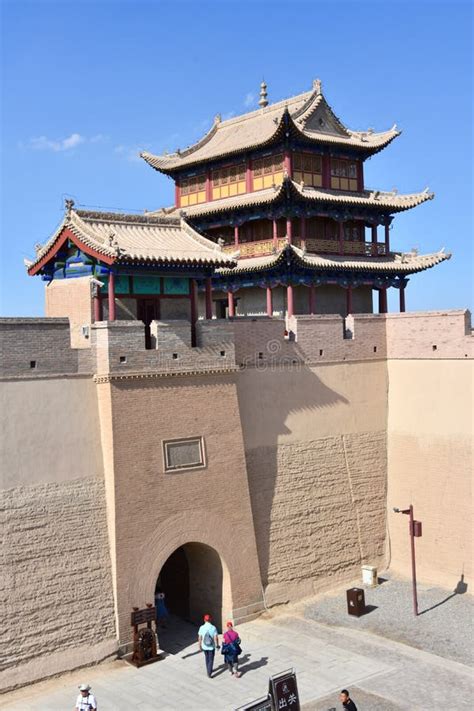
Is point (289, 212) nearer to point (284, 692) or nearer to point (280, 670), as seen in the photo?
point (280, 670)

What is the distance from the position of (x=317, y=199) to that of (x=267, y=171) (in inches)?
83.4

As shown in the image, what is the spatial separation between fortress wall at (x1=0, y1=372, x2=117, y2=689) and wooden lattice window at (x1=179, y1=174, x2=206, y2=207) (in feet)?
37.3

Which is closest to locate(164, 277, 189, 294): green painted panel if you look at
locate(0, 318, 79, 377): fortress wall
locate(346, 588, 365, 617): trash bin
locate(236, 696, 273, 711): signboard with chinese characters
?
locate(0, 318, 79, 377): fortress wall

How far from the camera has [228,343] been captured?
18.0 metres

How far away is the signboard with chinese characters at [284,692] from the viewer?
37.9 feet

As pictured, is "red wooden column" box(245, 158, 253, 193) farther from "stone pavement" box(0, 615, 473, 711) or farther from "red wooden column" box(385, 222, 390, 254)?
"stone pavement" box(0, 615, 473, 711)

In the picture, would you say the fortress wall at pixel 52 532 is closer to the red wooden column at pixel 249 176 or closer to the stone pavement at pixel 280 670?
the stone pavement at pixel 280 670

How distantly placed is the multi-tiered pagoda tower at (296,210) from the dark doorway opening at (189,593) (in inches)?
314

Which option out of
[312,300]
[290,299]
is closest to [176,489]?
[290,299]

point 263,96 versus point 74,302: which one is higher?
point 263,96

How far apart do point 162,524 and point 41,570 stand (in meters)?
2.70

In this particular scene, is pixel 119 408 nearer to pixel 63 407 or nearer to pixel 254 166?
pixel 63 407

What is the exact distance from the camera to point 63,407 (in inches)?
615

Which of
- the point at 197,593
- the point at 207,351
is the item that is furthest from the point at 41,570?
the point at 207,351
